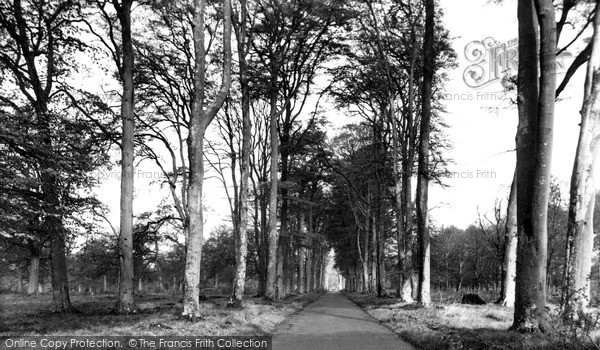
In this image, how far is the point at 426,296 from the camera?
1509cm

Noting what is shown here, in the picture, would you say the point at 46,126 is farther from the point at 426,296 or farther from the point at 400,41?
the point at 400,41

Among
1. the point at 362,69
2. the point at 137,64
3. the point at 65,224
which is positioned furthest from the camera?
the point at 362,69

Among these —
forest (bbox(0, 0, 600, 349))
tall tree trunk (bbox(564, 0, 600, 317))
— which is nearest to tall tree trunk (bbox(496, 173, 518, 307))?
forest (bbox(0, 0, 600, 349))

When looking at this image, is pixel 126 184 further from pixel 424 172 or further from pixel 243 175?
pixel 424 172

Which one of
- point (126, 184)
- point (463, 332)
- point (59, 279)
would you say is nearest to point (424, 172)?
point (463, 332)

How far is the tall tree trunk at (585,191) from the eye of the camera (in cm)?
905

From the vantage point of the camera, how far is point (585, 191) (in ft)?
30.3

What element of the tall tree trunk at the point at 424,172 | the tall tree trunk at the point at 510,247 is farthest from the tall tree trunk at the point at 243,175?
the tall tree trunk at the point at 510,247

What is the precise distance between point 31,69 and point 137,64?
233 inches

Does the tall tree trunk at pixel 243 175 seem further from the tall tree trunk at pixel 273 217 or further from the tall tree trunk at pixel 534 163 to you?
the tall tree trunk at pixel 534 163

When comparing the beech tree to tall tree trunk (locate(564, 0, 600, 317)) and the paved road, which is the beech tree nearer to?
the paved road

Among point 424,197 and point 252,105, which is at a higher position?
point 252,105

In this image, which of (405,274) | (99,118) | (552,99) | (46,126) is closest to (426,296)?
(405,274)

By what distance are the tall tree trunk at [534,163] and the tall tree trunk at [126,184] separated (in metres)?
12.1
